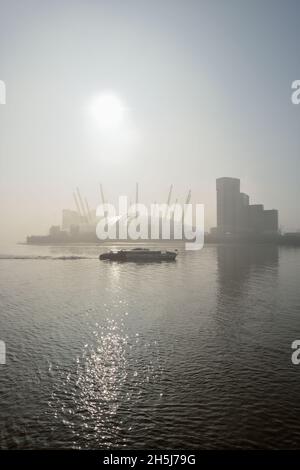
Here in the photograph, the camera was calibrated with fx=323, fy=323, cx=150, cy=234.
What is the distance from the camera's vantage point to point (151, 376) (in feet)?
71.8

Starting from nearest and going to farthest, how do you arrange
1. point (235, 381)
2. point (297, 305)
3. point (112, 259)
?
point (235, 381) < point (297, 305) < point (112, 259)

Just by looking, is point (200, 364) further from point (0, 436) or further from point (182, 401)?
point (0, 436)

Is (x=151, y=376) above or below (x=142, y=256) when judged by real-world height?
above

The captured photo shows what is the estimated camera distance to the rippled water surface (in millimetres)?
15422

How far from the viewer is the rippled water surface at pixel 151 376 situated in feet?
50.6

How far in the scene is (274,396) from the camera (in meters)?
18.8

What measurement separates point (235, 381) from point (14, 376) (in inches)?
582

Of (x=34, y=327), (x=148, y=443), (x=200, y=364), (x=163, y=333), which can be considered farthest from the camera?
(x=34, y=327)

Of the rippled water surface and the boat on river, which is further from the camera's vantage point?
the boat on river

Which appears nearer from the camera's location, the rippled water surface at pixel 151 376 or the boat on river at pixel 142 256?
the rippled water surface at pixel 151 376

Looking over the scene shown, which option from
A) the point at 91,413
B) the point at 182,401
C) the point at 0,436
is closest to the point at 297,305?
the point at 182,401

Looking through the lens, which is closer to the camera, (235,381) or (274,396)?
(274,396)

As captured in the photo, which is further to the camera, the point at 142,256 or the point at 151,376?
the point at 142,256
